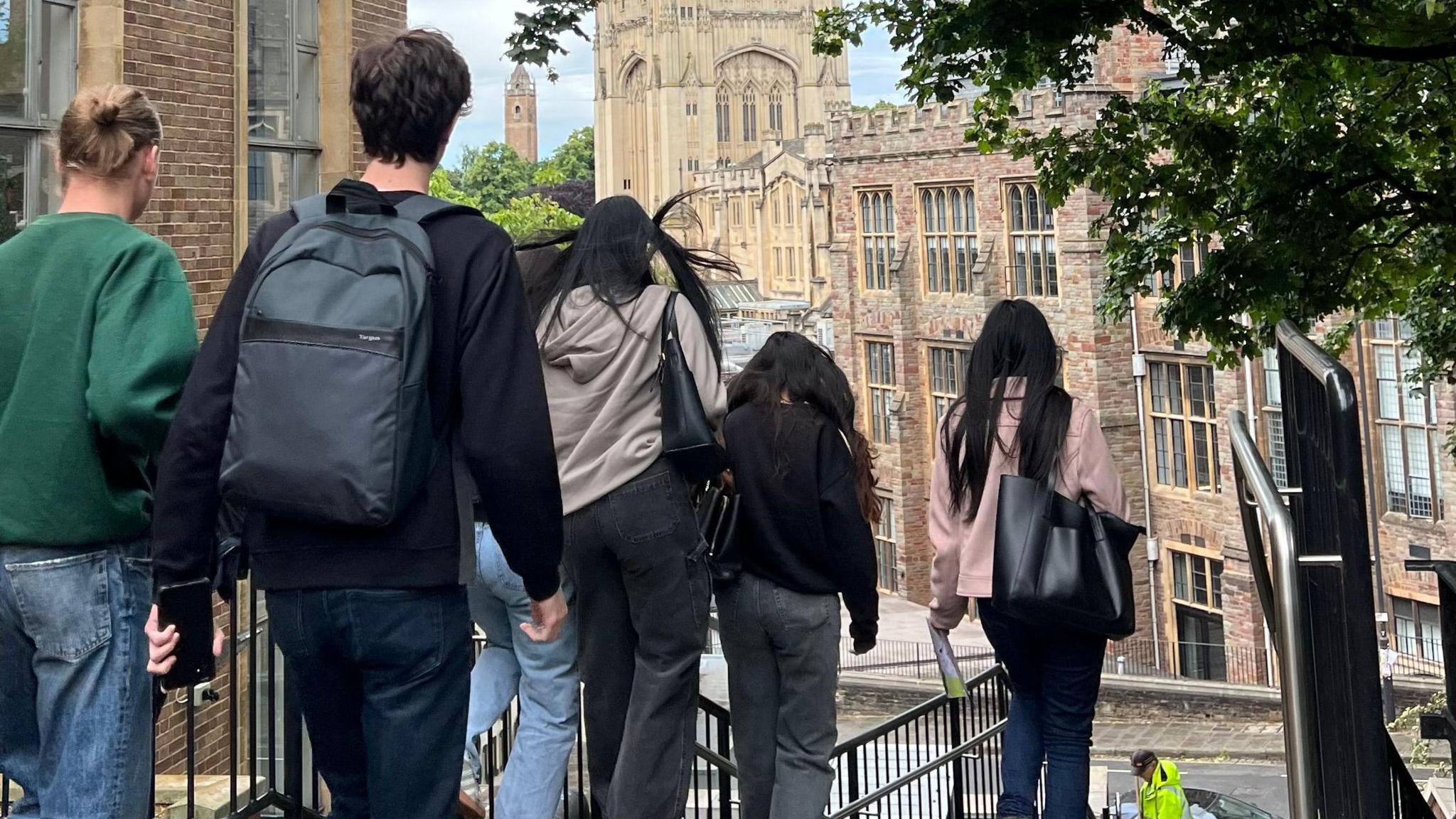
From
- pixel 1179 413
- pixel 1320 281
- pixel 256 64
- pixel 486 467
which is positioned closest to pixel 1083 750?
pixel 486 467

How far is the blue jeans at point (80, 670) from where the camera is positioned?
2.98 metres

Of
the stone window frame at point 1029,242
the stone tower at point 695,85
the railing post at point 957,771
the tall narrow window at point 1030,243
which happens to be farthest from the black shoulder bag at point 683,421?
the stone tower at point 695,85

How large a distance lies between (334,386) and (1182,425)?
32.4m

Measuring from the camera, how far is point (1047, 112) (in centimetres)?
3425

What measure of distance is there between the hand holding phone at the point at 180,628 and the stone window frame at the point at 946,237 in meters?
36.2

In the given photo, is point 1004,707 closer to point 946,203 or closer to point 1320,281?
point 1320,281

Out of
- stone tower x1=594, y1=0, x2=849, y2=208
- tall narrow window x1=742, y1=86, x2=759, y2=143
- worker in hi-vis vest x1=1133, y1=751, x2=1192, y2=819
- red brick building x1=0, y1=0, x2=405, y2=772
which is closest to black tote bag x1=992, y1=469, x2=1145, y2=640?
red brick building x1=0, y1=0, x2=405, y2=772

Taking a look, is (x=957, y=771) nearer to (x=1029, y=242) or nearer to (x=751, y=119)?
(x=1029, y=242)

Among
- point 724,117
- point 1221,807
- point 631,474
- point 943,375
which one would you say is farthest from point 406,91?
point 724,117

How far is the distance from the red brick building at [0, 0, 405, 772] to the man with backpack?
23.6 ft

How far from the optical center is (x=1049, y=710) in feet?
15.1

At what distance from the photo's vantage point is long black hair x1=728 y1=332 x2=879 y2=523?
4582 mm

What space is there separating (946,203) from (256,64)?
29384 millimetres

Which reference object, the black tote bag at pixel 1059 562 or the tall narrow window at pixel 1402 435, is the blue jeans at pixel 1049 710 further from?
the tall narrow window at pixel 1402 435
